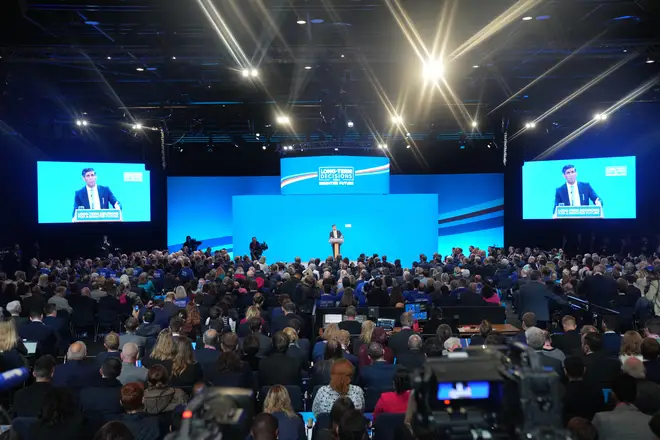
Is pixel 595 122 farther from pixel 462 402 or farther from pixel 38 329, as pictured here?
pixel 462 402

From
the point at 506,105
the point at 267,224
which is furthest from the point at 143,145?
the point at 506,105

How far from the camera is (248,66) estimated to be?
464 inches

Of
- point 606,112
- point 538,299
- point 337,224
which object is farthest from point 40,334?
point 606,112

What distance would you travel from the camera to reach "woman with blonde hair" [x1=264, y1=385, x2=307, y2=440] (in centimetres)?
403

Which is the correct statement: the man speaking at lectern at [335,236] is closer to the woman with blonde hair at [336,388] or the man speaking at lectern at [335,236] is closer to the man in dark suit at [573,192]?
the man in dark suit at [573,192]

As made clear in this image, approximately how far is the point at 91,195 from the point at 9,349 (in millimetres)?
14170

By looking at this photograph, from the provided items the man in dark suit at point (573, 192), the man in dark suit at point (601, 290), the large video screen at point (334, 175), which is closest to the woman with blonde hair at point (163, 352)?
the man in dark suit at point (601, 290)

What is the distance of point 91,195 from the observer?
63.5 ft

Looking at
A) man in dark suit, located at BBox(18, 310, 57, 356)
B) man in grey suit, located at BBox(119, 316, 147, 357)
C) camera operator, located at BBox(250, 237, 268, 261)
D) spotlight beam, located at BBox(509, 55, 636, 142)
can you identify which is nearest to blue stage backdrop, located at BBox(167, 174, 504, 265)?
camera operator, located at BBox(250, 237, 268, 261)

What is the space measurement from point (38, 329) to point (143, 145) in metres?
15.2

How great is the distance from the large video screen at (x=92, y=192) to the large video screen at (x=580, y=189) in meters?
14.0

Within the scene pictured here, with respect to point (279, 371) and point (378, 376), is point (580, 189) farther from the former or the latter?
point (279, 371)

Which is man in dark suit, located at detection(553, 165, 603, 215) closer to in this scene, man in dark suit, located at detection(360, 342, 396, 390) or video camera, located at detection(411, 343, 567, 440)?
man in dark suit, located at detection(360, 342, 396, 390)

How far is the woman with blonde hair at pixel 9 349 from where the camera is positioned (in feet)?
19.6
